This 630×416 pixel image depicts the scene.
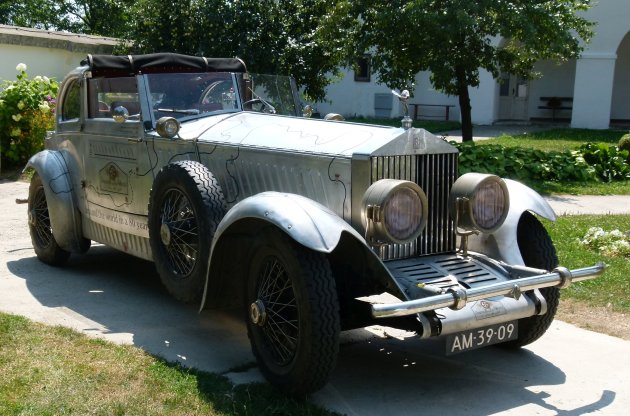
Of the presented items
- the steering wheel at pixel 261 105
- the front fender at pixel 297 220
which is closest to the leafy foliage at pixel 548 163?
the steering wheel at pixel 261 105

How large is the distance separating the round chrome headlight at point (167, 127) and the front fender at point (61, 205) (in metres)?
1.56

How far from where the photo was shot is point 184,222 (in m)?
5.23

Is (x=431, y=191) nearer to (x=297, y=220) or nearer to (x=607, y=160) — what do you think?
(x=297, y=220)

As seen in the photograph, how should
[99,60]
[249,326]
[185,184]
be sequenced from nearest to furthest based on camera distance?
[249,326] → [185,184] → [99,60]

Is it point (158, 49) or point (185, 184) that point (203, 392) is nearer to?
point (185, 184)

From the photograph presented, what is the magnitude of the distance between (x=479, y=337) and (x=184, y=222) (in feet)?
6.78

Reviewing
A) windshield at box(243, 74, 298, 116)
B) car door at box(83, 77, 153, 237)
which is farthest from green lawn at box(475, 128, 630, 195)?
car door at box(83, 77, 153, 237)

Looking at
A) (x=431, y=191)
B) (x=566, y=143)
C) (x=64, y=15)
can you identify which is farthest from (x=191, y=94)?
(x=64, y=15)

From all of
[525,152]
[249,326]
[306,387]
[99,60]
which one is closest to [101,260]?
[99,60]

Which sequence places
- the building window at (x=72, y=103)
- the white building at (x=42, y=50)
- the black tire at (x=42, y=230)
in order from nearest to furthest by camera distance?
the building window at (x=72, y=103) → the black tire at (x=42, y=230) → the white building at (x=42, y=50)

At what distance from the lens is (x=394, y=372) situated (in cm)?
482

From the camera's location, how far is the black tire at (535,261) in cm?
492

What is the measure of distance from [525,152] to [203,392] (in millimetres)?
9684

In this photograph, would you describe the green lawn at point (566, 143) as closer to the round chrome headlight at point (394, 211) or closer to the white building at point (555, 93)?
the white building at point (555, 93)
